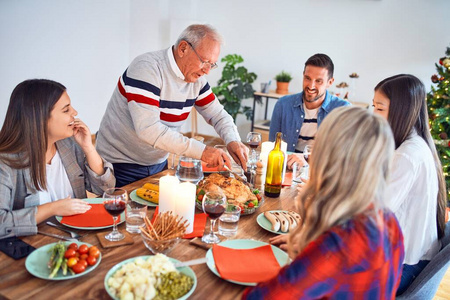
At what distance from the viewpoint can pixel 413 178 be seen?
1.59 metres

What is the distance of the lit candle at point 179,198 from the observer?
1.52 m

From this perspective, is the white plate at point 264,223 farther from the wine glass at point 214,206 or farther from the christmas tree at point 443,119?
the christmas tree at point 443,119

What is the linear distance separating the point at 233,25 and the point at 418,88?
484 centimetres

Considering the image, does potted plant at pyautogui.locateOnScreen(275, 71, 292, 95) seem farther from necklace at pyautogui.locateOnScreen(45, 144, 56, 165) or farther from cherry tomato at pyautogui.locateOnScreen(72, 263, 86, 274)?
cherry tomato at pyautogui.locateOnScreen(72, 263, 86, 274)

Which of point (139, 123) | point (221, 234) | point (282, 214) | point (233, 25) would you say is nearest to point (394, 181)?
point (282, 214)

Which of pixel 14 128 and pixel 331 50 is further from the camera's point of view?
pixel 331 50

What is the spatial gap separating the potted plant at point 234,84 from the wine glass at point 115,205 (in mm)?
4459

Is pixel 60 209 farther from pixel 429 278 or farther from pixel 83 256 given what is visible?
pixel 429 278

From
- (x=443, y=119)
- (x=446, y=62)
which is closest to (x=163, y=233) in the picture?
(x=443, y=119)

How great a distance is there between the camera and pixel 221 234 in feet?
5.14

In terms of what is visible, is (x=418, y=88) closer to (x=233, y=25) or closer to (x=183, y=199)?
(x=183, y=199)

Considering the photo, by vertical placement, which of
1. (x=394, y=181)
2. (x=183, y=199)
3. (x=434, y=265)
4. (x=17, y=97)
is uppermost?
A: (x=17, y=97)

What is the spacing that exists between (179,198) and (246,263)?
37cm

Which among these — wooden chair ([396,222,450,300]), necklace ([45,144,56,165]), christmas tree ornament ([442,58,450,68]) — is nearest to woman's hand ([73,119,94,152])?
necklace ([45,144,56,165])
